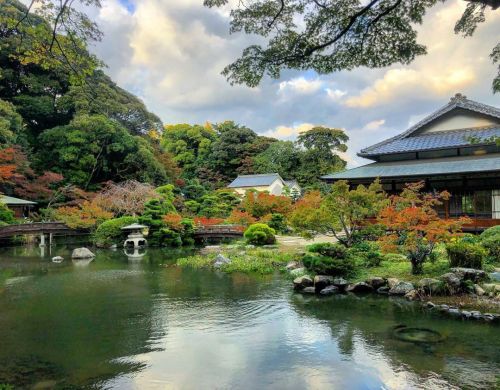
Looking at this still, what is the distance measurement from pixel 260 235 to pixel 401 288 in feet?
35.5

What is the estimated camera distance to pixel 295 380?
565 cm

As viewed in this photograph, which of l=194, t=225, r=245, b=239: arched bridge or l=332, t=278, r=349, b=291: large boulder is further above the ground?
l=194, t=225, r=245, b=239: arched bridge

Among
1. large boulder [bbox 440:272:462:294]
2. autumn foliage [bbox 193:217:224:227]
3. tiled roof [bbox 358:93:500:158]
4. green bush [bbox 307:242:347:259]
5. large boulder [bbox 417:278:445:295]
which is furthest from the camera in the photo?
autumn foliage [bbox 193:217:224:227]

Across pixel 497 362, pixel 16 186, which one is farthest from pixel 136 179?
pixel 497 362

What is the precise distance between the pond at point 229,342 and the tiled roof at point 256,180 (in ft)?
97.7

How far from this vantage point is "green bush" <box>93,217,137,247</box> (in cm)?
2486

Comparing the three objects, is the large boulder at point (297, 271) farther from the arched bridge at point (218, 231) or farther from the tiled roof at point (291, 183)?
the tiled roof at point (291, 183)

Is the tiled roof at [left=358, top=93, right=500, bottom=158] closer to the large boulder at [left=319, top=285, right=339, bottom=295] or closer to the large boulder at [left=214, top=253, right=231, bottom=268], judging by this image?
the large boulder at [left=214, top=253, right=231, bottom=268]

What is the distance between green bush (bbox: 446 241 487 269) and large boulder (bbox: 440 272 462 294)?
849mm

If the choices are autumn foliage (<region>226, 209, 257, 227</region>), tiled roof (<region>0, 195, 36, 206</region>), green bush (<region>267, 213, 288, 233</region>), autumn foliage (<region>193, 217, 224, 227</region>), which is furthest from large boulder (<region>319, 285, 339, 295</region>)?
tiled roof (<region>0, 195, 36, 206</region>)

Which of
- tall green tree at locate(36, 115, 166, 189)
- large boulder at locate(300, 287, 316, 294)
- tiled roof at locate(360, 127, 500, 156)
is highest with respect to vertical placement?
tall green tree at locate(36, 115, 166, 189)

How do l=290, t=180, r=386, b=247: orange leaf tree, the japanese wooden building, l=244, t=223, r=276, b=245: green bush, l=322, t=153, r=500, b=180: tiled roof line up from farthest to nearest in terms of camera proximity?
1. l=244, t=223, r=276, b=245: green bush
2. the japanese wooden building
3. l=322, t=153, r=500, b=180: tiled roof
4. l=290, t=180, r=386, b=247: orange leaf tree

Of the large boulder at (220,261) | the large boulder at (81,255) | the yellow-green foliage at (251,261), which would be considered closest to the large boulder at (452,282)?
the yellow-green foliage at (251,261)

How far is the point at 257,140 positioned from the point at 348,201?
3832 centimetres
